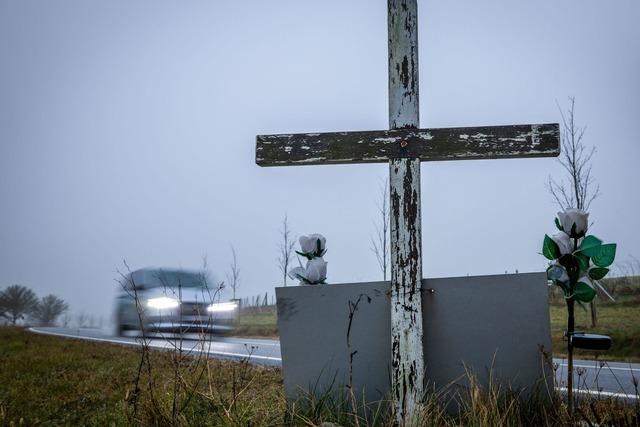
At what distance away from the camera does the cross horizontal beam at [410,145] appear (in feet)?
10.3

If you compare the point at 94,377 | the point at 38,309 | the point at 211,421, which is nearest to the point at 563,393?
the point at 211,421

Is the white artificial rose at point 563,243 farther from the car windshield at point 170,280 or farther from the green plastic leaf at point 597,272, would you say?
the car windshield at point 170,280

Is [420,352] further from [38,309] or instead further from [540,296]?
[38,309]

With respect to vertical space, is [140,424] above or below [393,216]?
below

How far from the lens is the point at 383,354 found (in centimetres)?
328

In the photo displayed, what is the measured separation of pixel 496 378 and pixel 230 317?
10.0m

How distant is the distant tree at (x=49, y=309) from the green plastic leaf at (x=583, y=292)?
187 ft

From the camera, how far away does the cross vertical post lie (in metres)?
2.88

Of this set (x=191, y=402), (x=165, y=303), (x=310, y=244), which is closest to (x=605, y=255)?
(x=310, y=244)

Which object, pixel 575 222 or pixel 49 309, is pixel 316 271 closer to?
pixel 575 222

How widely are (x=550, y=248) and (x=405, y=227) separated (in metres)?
0.86

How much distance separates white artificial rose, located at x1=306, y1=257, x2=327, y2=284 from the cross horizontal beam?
41.4 inches

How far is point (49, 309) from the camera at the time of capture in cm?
5200

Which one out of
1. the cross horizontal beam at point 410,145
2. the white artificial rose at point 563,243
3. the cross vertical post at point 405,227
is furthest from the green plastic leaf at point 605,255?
the cross vertical post at point 405,227
